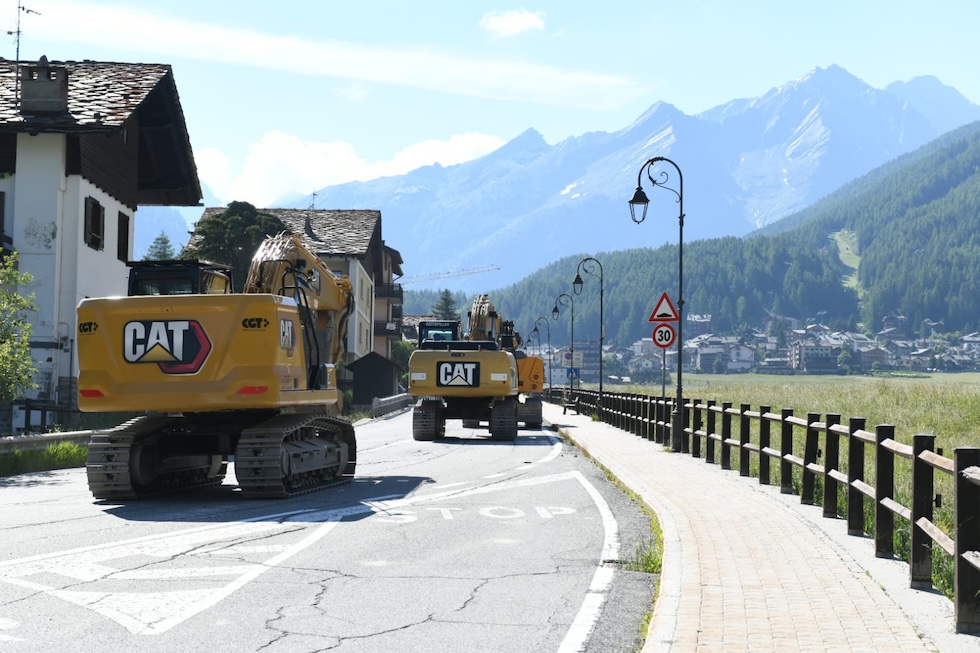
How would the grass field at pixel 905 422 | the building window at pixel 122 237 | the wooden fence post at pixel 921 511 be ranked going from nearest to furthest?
the wooden fence post at pixel 921 511 → the grass field at pixel 905 422 → the building window at pixel 122 237

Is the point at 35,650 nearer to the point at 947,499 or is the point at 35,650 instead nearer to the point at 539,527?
the point at 539,527

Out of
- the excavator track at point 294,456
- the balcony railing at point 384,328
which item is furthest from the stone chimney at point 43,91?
the balcony railing at point 384,328

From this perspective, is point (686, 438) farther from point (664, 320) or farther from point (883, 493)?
point (883, 493)

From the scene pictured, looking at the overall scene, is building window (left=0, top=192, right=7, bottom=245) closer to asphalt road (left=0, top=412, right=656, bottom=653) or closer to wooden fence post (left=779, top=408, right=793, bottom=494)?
asphalt road (left=0, top=412, right=656, bottom=653)

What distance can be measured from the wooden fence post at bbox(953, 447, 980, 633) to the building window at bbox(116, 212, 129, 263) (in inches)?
1325

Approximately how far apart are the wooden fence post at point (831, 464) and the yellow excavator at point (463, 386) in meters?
19.1

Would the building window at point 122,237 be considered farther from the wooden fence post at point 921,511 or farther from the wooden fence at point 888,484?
the wooden fence post at point 921,511

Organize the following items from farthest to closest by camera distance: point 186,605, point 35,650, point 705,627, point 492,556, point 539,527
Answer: point 539,527, point 492,556, point 186,605, point 705,627, point 35,650

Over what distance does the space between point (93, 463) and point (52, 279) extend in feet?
62.3

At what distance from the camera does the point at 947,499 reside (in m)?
16.0

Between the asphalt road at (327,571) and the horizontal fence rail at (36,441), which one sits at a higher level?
the horizontal fence rail at (36,441)

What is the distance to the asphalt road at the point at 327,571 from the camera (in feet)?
24.4

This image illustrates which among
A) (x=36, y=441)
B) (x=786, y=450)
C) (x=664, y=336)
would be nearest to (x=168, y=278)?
(x=36, y=441)

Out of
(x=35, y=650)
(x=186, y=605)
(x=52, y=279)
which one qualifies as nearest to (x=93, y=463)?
(x=186, y=605)
